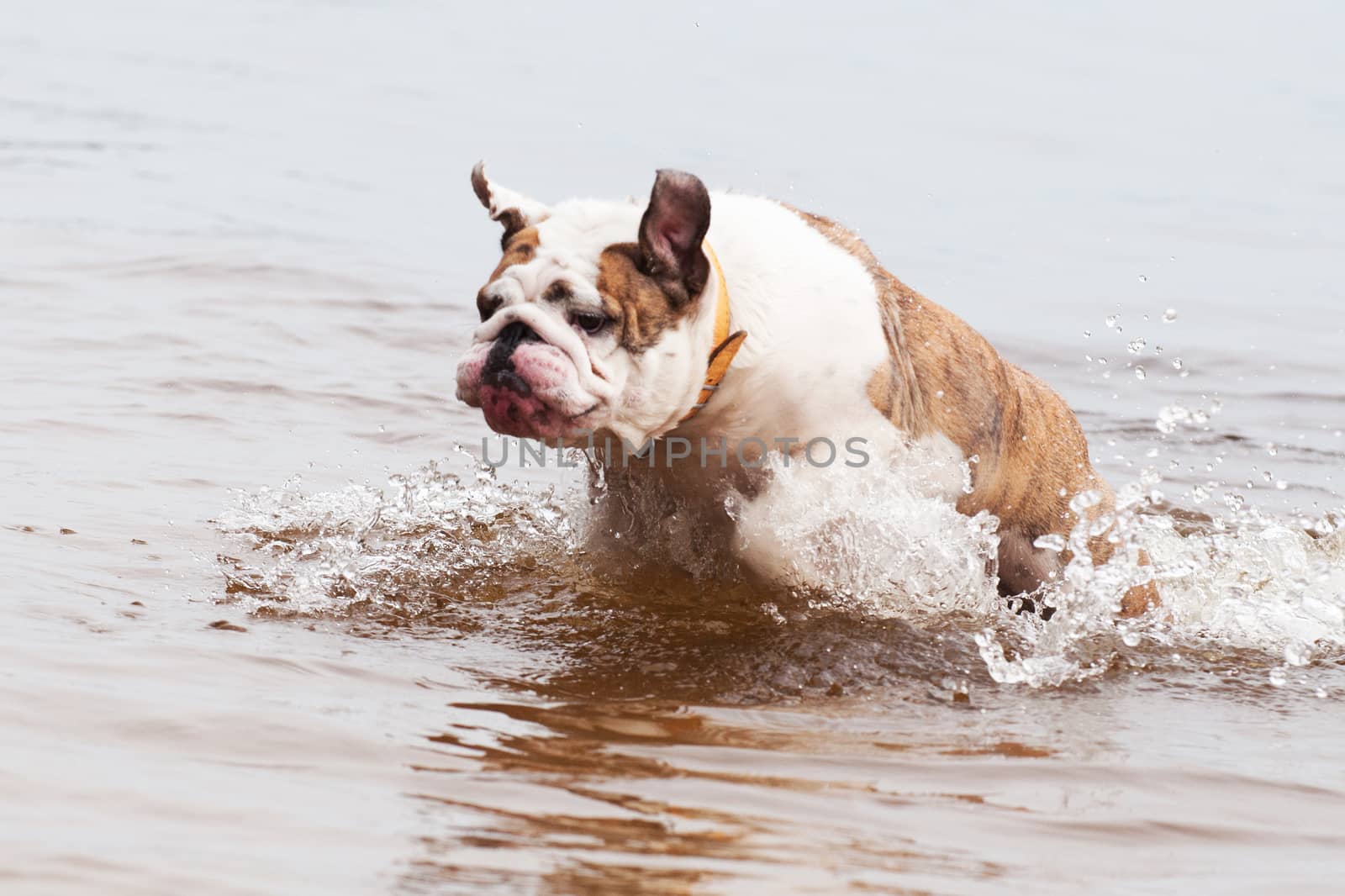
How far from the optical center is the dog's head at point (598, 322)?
13.5ft

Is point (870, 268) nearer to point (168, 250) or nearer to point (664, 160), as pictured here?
point (168, 250)

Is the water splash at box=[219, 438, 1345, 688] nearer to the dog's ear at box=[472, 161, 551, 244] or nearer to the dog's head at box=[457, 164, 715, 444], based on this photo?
the dog's head at box=[457, 164, 715, 444]

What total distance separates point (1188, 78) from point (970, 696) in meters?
20.0

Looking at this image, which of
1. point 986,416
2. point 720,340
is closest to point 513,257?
point 720,340

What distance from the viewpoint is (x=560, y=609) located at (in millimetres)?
4980

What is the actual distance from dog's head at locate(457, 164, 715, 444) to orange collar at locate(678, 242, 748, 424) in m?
0.04

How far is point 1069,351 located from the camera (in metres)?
10.8

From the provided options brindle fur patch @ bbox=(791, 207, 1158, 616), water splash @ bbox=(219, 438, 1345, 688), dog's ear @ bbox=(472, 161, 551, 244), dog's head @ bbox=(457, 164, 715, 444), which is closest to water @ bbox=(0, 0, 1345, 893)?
water splash @ bbox=(219, 438, 1345, 688)

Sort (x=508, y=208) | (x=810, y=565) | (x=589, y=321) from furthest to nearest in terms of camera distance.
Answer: (x=810, y=565) → (x=508, y=208) → (x=589, y=321)

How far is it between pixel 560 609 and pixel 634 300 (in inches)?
45.0

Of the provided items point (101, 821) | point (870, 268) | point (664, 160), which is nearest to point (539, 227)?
point (870, 268)

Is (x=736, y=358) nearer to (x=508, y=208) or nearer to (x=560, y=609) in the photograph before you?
(x=508, y=208)

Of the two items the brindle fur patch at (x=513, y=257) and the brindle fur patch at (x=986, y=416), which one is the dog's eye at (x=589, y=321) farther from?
the brindle fur patch at (x=986, y=416)

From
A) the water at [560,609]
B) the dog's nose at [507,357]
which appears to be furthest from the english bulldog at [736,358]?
the water at [560,609]
